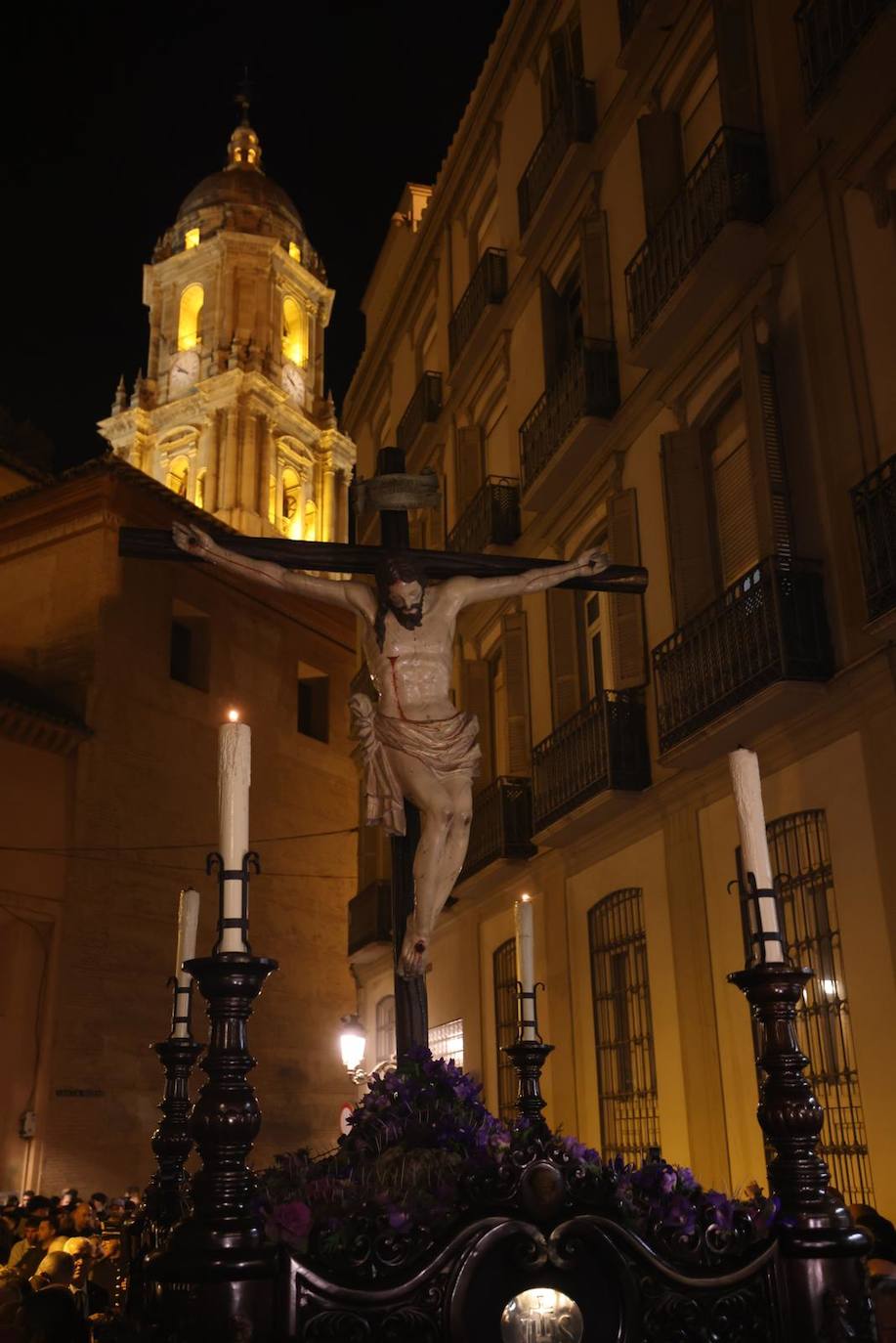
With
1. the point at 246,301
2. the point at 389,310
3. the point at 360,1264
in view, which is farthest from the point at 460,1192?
the point at 246,301

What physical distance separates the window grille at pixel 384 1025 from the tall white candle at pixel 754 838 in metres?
15.8

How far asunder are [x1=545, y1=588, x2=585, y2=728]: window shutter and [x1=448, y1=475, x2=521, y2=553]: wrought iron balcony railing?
1.30 m

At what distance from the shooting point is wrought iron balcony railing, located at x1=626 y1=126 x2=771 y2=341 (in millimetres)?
11062

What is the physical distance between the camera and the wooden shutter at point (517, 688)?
50.6 feet

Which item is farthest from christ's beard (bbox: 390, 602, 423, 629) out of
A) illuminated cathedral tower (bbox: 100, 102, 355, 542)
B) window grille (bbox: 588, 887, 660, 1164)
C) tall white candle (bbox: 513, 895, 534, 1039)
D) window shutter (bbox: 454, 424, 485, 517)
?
illuminated cathedral tower (bbox: 100, 102, 355, 542)

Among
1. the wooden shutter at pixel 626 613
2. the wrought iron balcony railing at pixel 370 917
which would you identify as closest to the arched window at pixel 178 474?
the wrought iron balcony railing at pixel 370 917

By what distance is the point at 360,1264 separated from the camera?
3.37m

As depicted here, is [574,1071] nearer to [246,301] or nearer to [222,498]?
[222,498]

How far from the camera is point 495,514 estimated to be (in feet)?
52.5

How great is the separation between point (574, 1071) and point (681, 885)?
290 cm

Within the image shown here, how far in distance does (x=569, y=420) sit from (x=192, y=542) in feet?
31.3

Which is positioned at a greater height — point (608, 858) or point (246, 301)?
point (246, 301)

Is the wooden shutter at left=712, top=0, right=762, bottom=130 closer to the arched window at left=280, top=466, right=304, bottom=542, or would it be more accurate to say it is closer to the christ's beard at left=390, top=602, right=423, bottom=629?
A: the christ's beard at left=390, top=602, right=423, bottom=629

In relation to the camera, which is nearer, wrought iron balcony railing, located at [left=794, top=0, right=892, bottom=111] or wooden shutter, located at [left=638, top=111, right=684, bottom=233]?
wrought iron balcony railing, located at [left=794, top=0, right=892, bottom=111]
